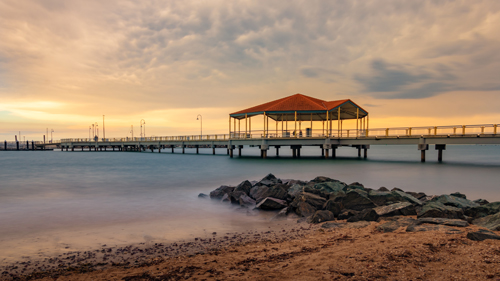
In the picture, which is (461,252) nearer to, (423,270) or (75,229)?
(423,270)

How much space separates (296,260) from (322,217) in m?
3.99

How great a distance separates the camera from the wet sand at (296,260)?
5160mm

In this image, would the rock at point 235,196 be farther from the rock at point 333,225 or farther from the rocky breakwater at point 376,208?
the rock at point 333,225

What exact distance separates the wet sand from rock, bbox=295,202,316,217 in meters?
2.41

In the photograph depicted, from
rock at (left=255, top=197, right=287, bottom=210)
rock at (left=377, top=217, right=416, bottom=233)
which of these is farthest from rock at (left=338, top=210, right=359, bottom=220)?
rock at (left=255, top=197, right=287, bottom=210)

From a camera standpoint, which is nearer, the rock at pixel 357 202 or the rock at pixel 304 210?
the rock at pixel 357 202

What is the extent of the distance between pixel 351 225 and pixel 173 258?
15.3 feet

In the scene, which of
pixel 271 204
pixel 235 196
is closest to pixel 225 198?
pixel 235 196

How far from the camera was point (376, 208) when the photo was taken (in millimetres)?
9883

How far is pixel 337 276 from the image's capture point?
5016mm

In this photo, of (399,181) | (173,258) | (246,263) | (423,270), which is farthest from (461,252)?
(399,181)

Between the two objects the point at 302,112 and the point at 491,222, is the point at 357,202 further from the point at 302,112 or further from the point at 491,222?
the point at 302,112

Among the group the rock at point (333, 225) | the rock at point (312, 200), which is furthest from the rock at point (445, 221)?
the rock at point (312, 200)

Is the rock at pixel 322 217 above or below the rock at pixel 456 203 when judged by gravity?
below
